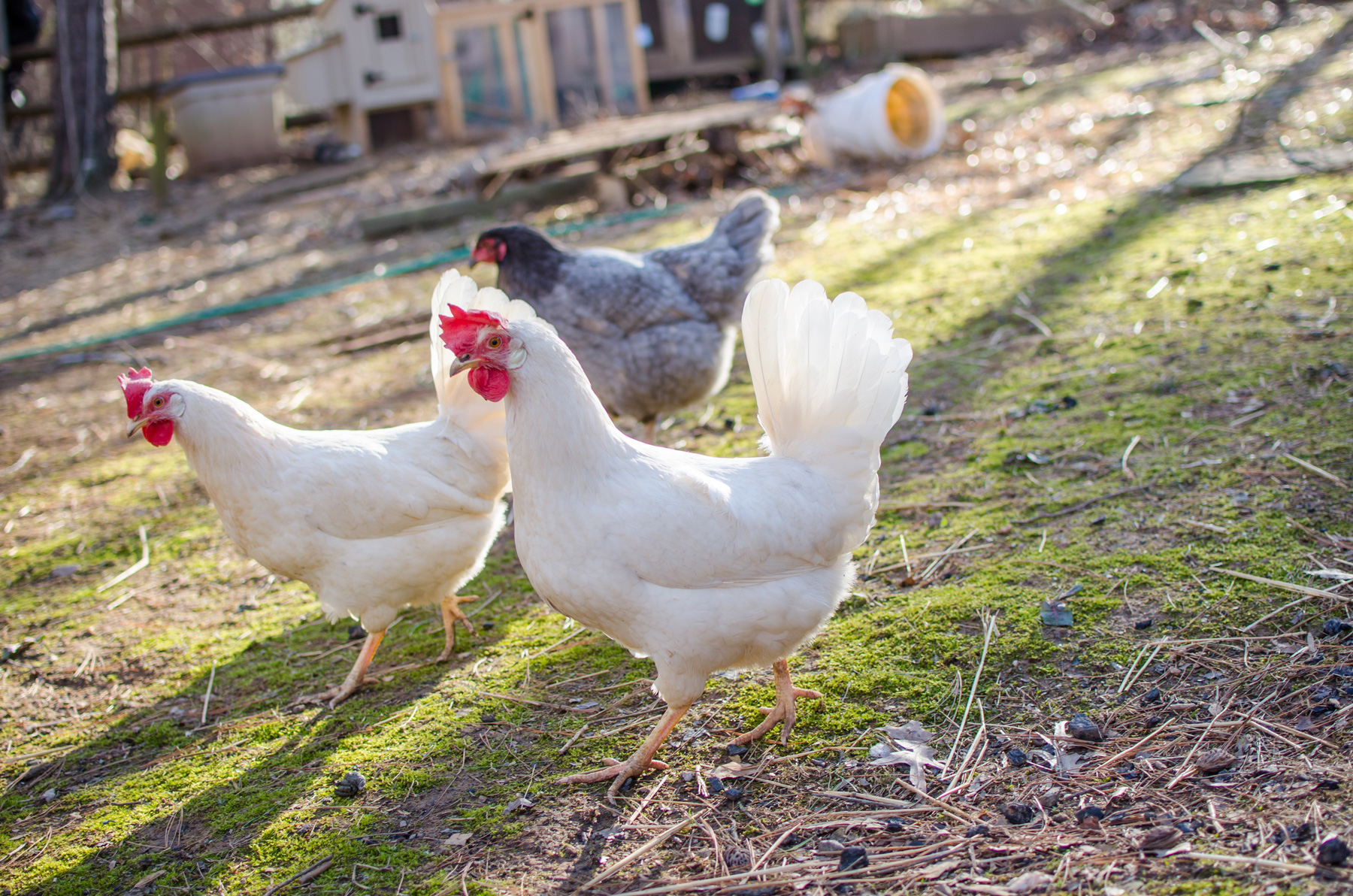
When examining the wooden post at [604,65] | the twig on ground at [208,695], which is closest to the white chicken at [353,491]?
the twig on ground at [208,695]

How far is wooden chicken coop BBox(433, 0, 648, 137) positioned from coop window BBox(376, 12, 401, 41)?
0.66 meters

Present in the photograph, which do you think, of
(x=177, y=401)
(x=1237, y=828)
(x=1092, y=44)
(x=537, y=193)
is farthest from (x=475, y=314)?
(x=1092, y=44)

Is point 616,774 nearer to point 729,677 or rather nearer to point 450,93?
point 729,677

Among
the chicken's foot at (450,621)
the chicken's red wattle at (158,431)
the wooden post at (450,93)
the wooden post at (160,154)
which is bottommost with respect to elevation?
the chicken's foot at (450,621)

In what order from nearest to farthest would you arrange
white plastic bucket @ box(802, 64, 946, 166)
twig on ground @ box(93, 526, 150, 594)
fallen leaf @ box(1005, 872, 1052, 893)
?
fallen leaf @ box(1005, 872, 1052, 893)
twig on ground @ box(93, 526, 150, 594)
white plastic bucket @ box(802, 64, 946, 166)

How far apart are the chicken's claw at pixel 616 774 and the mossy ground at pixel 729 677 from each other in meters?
0.03

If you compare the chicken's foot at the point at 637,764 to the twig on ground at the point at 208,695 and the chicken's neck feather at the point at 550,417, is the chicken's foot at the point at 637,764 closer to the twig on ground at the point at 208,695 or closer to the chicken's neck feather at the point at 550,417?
the chicken's neck feather at the point at 550,417

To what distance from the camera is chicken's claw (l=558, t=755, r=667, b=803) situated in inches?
98.3

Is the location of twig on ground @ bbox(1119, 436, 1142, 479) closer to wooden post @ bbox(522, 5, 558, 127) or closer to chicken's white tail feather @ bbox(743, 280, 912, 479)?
chicken's white tail feather @ bbox(743, 280, 912, 479)

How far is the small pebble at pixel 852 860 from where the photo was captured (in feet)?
6.89

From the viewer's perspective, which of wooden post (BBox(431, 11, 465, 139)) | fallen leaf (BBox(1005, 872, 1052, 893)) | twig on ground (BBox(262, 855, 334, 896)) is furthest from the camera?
wooden post (BBox(431, 11, 465, 139))

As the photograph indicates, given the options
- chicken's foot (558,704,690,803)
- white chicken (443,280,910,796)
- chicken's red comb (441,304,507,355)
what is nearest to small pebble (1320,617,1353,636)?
white chicken (443,280,910,796)

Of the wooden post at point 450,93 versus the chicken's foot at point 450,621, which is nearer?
the chicken's foot at point 450,621

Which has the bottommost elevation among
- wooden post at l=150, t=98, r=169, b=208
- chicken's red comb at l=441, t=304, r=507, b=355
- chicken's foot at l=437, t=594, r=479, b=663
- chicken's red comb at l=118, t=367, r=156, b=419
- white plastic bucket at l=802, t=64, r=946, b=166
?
chicken's foot at l=437, t=594, r=479, b=663
